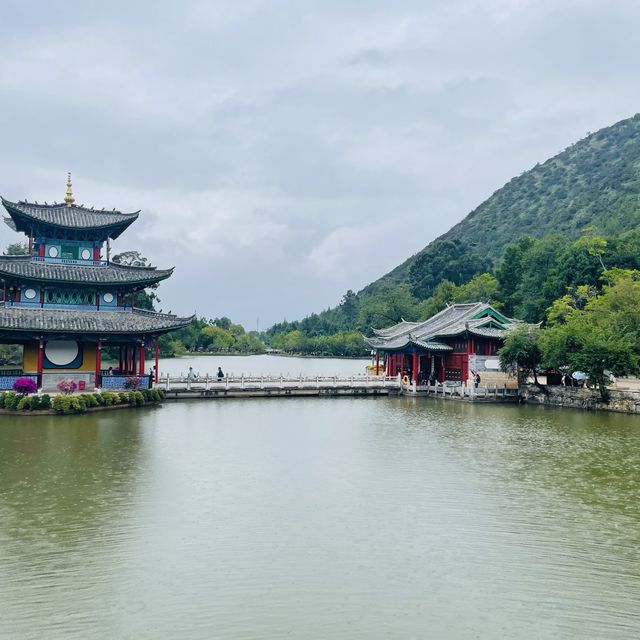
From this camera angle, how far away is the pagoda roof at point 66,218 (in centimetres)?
3394

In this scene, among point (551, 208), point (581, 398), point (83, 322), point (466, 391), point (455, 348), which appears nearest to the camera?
point (83, 322)

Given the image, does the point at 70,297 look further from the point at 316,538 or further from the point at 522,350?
the point at 316,538

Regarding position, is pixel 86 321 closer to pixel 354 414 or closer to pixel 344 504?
pixel 354 414

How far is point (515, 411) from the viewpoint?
3419cm

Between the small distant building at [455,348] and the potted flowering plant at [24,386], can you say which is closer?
the potted flowering plant at [24,386]

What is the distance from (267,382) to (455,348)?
12.0 meters

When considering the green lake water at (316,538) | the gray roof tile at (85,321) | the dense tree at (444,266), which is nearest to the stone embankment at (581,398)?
the green lake water at (316,538)

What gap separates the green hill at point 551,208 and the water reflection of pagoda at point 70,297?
6159 centimetres

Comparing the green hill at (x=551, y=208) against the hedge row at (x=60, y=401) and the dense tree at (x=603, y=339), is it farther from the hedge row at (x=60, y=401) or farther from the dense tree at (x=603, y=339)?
the hedge row at (x=60, y=401)

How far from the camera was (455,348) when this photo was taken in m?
43.2

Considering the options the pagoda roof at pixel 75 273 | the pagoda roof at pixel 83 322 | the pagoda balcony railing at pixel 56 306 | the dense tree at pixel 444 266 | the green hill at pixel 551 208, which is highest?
the green hill at pixel 551 208

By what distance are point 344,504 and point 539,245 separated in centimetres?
5571

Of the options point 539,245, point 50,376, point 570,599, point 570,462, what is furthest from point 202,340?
point 570,599

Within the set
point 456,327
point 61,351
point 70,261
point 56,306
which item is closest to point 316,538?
point 61,351
